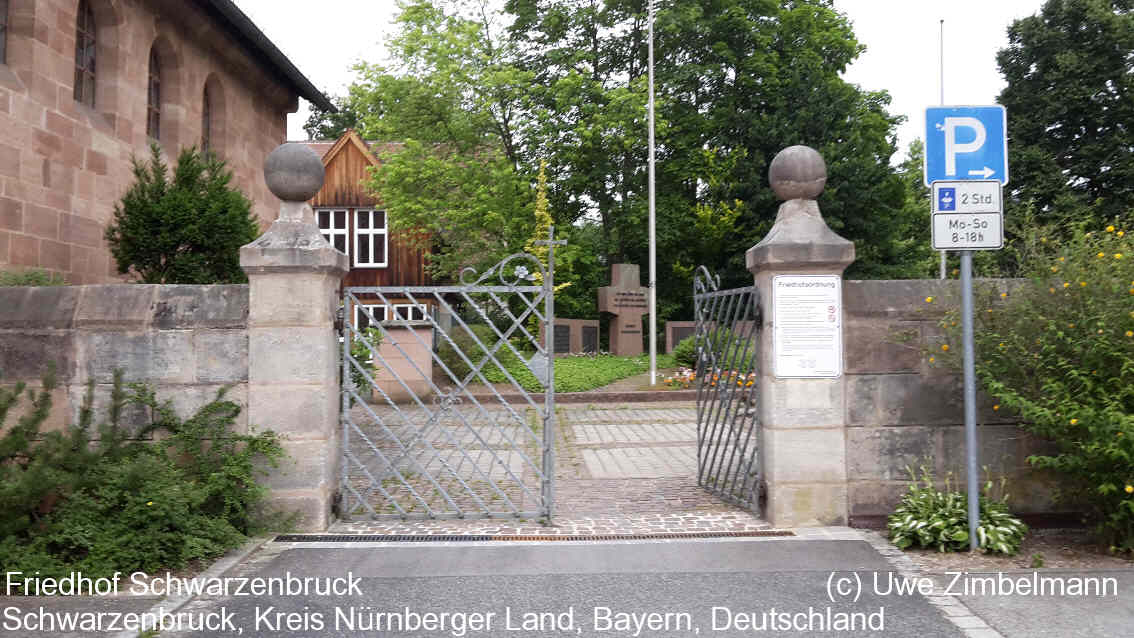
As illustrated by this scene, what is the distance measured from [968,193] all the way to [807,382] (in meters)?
1.64

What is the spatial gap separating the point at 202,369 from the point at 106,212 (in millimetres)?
6458

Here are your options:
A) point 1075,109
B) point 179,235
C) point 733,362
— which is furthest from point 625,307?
point 1075,109

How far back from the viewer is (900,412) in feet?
19.4

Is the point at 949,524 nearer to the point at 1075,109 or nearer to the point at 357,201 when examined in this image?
the point at 1075,109

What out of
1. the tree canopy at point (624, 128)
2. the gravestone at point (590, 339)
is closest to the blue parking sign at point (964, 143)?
the gravestone at point (590, 339)

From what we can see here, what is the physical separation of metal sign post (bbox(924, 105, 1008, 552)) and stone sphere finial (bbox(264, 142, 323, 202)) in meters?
4.22

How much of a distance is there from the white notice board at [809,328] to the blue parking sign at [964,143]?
3.38 ft

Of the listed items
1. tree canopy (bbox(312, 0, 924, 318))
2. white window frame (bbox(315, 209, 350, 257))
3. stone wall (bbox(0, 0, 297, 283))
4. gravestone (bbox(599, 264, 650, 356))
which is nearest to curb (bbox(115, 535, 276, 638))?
stone wall (bbox(0, 0, 297, 283))

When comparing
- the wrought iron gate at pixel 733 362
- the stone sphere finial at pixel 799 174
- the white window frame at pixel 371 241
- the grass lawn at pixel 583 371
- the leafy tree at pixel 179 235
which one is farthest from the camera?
the white window frame at pixel 371 241

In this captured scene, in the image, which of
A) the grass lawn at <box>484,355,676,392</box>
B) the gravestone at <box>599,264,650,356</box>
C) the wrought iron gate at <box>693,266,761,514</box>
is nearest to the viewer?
the wrought iron gate at <box>693,266,761,514</box>

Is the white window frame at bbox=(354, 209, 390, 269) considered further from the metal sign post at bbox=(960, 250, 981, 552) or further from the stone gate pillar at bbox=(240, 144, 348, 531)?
the metal sign post at bbox=(960, 250, 981, 552)

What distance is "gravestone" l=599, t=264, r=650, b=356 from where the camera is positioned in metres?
23.2

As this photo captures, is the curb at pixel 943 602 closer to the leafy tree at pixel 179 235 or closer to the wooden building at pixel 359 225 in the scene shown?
the leafy tree at pixel 179 235

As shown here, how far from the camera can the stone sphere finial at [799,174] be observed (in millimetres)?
6055
